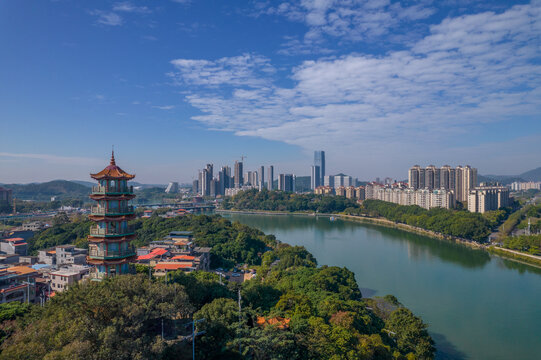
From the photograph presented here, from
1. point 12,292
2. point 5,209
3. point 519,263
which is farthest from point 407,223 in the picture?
point 5,209

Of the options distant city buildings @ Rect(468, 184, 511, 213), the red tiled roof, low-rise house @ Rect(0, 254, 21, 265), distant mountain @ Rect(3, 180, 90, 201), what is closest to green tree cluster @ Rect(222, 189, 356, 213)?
distant city buildings @ Rect(468, 184, 511, 213)

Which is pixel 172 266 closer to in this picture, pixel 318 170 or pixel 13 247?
pixel 13 247

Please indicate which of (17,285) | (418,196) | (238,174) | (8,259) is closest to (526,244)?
(418,196)

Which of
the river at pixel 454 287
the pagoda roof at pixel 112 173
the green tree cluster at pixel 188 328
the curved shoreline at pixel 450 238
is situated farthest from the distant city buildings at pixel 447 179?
the pagoda roof at pixel 112 173

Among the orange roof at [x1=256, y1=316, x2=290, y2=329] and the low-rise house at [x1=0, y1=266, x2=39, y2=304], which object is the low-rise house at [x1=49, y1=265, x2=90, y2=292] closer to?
the low-rise house at [x1=0, y1=266, x2=39, y2=304]

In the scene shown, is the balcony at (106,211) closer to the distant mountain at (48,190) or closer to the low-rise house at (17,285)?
the low-rise house at (17,285)

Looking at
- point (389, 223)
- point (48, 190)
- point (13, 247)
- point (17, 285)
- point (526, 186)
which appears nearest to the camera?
point (17, 285)
